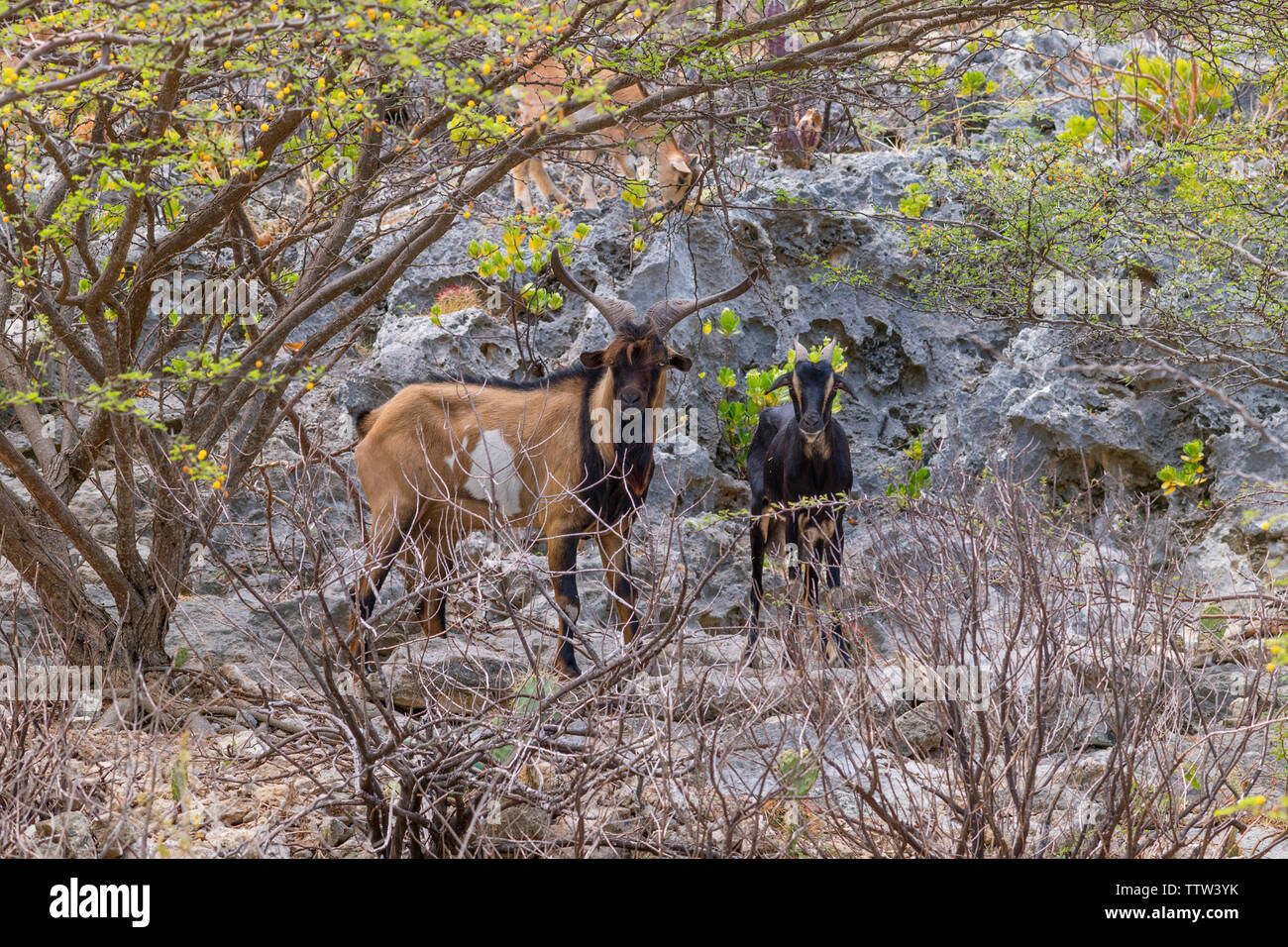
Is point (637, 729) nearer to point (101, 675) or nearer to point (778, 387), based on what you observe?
point (101, 675)

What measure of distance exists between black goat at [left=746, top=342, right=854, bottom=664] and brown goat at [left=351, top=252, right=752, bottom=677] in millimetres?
676

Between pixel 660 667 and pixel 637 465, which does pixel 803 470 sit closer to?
pixel 637 465

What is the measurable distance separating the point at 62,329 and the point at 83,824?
85.8 inches

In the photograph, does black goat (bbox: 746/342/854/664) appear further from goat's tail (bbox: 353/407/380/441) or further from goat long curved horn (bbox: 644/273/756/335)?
goat's tail (bbox: 353/407/380/441)

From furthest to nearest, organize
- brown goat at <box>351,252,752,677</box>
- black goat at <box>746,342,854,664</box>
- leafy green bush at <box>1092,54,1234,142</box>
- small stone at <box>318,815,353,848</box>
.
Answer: leafy green bush at <box>1092,54,1234,142</box>
black goat at <box>746,342,854,664</box>
brown goat at <box>351,252,752,677</box>
small stone at <box>318,815,353,848</box>

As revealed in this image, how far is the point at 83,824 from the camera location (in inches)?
155

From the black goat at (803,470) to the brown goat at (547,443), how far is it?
676 millimetres

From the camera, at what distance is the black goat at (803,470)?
638 cm

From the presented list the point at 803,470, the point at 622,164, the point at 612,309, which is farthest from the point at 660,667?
the point at 622,164

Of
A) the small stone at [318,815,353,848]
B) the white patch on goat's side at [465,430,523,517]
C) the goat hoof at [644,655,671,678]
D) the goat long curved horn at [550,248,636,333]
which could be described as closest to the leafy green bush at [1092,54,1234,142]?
the goat long curved horn at [550,248,636,333]

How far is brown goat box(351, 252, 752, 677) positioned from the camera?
616 cm

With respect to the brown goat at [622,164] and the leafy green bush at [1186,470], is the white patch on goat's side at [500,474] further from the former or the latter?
the leafy green bush at [1186,470]

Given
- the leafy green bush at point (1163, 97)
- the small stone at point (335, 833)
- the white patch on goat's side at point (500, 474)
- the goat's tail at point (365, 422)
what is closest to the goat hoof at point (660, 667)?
the small stone at point (335, 833)

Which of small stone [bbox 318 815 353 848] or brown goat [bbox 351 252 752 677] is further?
brown goat [bbox 351 252 752 677]
